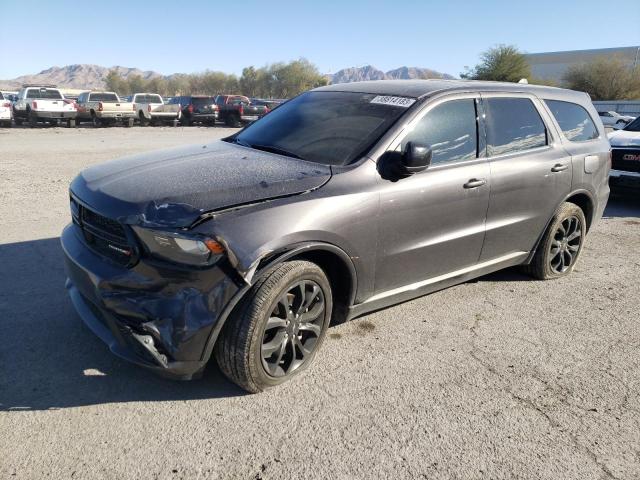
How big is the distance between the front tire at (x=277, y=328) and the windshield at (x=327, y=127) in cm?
88

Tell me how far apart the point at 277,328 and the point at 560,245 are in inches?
132

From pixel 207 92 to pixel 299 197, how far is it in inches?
4537

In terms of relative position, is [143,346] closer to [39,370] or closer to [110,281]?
[110,281]

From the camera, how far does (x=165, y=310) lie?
266cm

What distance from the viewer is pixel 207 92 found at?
111188 mm

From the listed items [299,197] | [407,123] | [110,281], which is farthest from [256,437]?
[407,123]

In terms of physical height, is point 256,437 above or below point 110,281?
below

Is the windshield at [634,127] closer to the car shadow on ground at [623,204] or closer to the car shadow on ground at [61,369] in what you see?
the car shadow on ground at [623,204]

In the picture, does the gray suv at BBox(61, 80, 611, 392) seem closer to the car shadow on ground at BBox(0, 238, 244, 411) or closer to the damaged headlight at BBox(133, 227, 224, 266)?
the damaged headlight at BBox(133, 227, 224, 266)

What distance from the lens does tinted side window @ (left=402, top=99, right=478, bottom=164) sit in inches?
146

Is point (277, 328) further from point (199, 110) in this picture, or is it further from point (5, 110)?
point (199, 110)

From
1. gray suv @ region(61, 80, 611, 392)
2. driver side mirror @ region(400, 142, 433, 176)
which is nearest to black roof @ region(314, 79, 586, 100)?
gray suv @ region(61, 80, 611, 392)

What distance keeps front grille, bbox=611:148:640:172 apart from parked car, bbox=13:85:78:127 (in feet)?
72.2

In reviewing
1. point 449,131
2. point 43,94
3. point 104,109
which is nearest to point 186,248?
point 449,131
